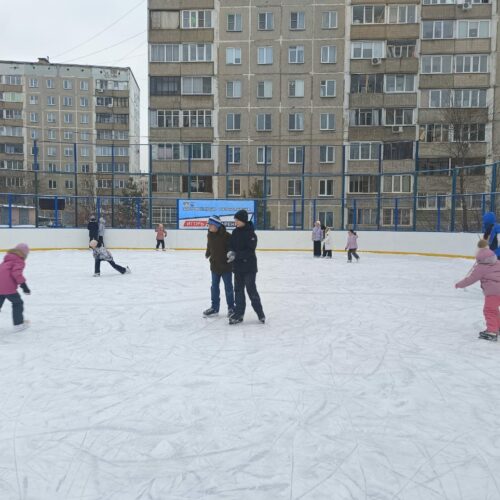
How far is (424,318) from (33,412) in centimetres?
497

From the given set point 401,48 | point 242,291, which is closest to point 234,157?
point 401,48

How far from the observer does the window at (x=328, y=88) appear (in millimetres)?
35469

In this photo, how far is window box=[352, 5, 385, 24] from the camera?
115ft

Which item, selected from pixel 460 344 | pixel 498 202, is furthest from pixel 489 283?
pixel 498 202

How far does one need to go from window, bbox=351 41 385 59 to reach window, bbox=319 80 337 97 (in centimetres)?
232

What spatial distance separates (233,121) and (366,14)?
12194 millimetres

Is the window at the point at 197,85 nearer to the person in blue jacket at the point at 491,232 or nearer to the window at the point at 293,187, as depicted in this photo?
the window at the point at 293,187

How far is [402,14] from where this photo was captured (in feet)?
114

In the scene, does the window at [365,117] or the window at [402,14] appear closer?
the window at [402,14]

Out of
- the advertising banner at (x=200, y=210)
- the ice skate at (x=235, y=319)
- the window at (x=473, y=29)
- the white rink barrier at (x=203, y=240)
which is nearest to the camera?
the ice skate at (x=235, y=319)

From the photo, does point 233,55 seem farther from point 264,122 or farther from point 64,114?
point 64,114

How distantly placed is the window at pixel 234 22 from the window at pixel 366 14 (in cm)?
826

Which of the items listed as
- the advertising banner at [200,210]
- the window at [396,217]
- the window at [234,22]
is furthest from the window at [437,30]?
the advertising banner at [200,210]

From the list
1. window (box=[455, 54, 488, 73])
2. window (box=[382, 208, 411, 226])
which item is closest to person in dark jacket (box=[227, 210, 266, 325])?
window (box=[382, 208, 411, 226])
